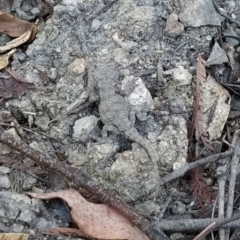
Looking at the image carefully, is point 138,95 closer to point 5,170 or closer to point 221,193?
point 221,193

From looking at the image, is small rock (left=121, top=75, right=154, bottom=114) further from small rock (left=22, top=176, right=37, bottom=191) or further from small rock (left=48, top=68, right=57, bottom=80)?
small rock (left=22, top=176, right=37, bottom=191)

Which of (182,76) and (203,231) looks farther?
(182,76)

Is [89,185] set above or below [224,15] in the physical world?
below

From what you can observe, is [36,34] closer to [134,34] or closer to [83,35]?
[83,35]

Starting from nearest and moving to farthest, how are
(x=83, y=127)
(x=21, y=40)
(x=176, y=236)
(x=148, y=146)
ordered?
(x=176, y=236)
(x=148, y=146)
(x=83, y=127)
(x=21, y=40)

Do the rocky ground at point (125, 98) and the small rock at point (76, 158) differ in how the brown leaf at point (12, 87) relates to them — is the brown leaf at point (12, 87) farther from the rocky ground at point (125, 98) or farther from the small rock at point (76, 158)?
the small rock at point (76, 158)

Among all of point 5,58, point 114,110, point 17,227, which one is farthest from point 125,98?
point 17,227
